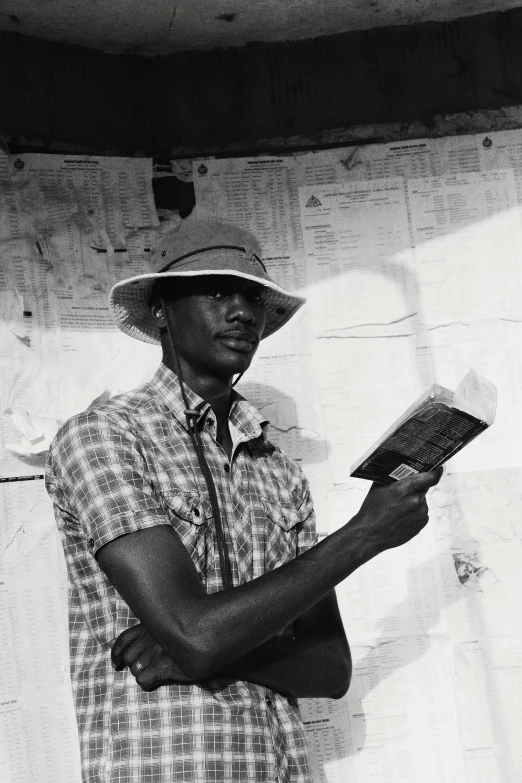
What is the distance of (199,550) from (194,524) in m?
0.04

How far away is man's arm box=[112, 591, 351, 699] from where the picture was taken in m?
1.74

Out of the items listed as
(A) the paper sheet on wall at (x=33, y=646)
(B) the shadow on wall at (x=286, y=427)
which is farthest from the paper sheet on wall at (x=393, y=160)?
(A) the paper sheet on wall at (x=33, y=646)

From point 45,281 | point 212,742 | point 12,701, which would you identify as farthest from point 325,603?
point 45,281

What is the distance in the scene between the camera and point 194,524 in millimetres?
1857

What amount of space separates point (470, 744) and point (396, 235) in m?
1.23

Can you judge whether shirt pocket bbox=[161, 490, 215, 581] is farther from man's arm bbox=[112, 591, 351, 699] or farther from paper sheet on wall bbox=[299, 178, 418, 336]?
paper sheet on wall bbox=[299, 178, 418, 336]

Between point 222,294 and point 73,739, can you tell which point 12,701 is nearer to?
point 73,739

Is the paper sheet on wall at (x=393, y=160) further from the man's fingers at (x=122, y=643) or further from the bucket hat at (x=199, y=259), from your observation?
the man's fingers at (x=122, y=643)

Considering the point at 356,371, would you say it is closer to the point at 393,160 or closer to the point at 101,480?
the point at 393,160

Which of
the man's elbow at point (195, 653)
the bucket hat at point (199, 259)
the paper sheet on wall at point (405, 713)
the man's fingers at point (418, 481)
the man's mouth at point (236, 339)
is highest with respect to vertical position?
the bucket hat at point (199, 259)

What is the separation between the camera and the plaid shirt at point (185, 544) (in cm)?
172

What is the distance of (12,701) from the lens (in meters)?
2.33

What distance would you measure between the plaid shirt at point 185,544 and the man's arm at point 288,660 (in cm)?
3

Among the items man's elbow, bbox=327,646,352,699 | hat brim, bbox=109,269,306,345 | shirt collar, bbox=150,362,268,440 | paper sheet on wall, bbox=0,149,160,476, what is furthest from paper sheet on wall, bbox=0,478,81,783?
man's elbow, bbox=327,646,352,699
